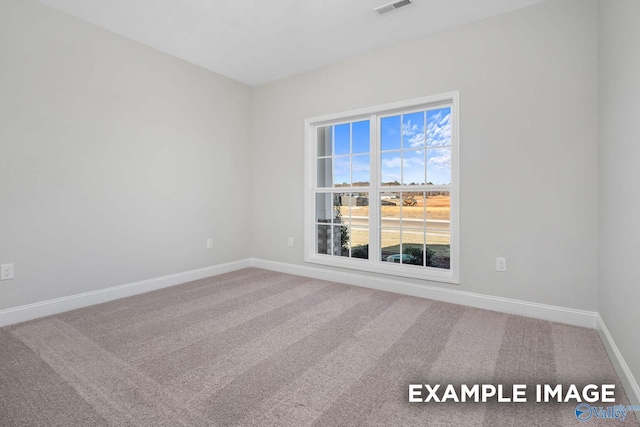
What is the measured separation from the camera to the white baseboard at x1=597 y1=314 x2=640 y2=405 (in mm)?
1492

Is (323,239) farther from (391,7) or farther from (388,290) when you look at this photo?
(391,7)

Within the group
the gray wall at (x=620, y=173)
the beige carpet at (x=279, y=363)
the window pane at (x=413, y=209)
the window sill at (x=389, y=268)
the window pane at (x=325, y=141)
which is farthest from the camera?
the window pane at (x=325, y=141)

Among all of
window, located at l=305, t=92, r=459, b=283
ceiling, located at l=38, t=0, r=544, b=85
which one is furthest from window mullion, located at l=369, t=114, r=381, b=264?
ceiling, located at l=38, t=0, r=544, b=85

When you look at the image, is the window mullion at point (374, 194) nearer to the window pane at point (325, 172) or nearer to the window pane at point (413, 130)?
the window pane at point (413, 130)

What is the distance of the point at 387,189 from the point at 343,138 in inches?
36.5

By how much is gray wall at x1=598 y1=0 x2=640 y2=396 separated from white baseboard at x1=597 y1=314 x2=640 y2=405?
0.05 m

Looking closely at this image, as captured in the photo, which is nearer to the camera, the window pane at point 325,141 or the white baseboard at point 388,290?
the white baseboard at point 388,290

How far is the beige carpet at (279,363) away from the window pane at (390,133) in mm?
1720

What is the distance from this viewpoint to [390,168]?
3510 mm

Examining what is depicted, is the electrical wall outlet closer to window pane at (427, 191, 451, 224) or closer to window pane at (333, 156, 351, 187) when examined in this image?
window pane at (333, 156, 351, 187)

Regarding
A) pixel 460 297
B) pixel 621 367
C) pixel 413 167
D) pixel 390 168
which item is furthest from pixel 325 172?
pixel 621 367

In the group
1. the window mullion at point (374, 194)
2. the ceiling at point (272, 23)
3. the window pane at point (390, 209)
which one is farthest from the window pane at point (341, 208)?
the ceiling at point (272, 23)

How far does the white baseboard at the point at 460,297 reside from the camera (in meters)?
2.50

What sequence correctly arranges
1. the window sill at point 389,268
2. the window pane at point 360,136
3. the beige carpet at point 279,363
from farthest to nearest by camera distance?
1. the window pane at point 360,136
2. the window sill at point 389,268
3. the beige carpet at point 279,363
